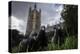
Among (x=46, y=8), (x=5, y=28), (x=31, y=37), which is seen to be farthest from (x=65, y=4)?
(x=5, y=28)

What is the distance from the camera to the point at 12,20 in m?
1.79

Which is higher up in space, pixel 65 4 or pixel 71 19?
pixel 65 4

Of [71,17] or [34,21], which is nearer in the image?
[34,21]

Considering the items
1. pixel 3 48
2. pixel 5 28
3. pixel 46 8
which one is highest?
pixel 46 8

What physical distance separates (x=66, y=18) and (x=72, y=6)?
158 millimetres

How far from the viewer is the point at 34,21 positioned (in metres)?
1.87

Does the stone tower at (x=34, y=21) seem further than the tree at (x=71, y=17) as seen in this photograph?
No

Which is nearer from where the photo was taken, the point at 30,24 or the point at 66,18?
the point at 30,24

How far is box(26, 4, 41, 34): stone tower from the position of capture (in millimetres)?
1850

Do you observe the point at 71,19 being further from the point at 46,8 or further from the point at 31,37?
the point at 31,37

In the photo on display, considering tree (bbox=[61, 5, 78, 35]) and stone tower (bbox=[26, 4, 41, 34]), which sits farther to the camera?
tree (bbox=[61, 5, 78, 35])

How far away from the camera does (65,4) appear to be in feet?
6.52

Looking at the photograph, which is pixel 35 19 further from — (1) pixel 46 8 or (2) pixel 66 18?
(2) pixel 66 18

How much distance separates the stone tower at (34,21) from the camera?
72.8 inches
